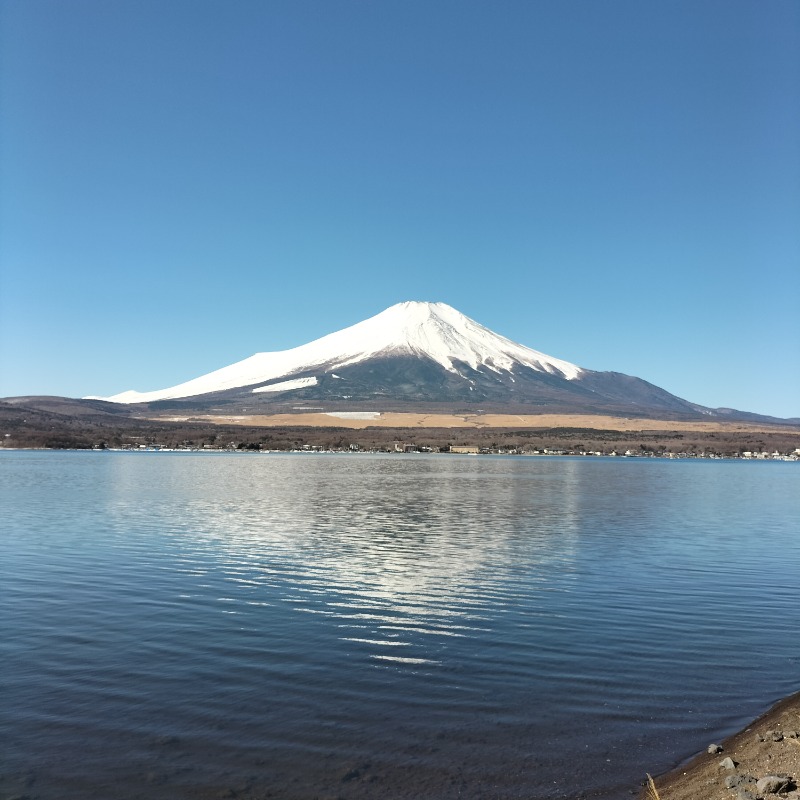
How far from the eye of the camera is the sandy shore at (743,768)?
8.91 metres

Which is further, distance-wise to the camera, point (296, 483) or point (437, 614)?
point (296, 483)

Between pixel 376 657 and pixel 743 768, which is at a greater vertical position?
A: pixel 743 768

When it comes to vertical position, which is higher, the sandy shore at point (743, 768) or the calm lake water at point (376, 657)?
the sandy shore at point (743, 768)

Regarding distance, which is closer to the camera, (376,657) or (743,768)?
(743,768)

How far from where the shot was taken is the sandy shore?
29.2 feet

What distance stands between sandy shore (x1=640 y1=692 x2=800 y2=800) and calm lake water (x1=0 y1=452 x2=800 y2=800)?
1.50 ft

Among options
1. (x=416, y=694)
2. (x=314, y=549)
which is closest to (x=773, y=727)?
(x=416, y=694)

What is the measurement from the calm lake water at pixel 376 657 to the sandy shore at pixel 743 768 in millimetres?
456

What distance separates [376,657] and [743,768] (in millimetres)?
7440

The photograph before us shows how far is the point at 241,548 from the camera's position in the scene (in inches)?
1140

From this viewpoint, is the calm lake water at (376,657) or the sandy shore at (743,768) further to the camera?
the calm lake water at (376,657)

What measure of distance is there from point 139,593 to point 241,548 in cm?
833

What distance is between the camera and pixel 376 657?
15086 mm

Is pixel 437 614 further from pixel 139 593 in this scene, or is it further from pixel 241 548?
pixel 241 548
